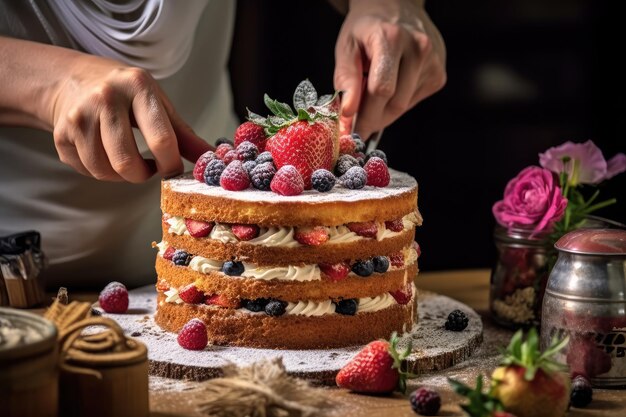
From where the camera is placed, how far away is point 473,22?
515cm

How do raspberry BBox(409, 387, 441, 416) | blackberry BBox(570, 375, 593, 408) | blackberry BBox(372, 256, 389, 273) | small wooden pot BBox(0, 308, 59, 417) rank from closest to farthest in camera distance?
small wooden pot BBox(0, 308, 59, 417) → raspberry BBox(409, 387, 441, 416) → blackberry BBox(570, 375, 593, 408) → blackberry BBox(372, 256, 389, 273)

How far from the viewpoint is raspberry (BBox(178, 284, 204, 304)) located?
8.58 ft

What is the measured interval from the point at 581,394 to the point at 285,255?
0.75 metres

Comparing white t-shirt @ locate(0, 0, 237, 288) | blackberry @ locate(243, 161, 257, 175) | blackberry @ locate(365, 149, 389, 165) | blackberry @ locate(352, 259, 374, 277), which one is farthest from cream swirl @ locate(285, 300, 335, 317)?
white t-shirt @ locate(0, 0, 237, 288)

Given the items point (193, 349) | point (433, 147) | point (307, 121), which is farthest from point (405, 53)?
point (433, 147)

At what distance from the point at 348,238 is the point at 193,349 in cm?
46

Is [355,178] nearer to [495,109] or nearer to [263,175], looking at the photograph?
[263,175]

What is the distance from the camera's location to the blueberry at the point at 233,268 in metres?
2.53

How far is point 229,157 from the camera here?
2672 mm

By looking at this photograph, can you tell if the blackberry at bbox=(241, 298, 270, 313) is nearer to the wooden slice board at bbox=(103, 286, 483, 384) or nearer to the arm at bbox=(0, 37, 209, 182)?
the wooden slice board at bbox=(103, 286, 483, 384)

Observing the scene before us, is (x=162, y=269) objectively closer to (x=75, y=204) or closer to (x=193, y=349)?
(x=193, y=349)

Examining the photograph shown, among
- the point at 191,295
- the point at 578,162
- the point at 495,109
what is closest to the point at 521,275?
the point at 578,162

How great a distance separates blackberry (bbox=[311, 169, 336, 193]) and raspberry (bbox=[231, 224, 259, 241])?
19 cm

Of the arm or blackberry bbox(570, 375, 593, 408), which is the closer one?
blackberry bbox(570, 375, 593, 408)
